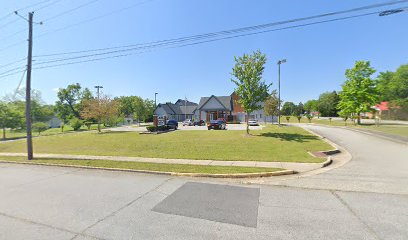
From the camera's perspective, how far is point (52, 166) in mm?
10406

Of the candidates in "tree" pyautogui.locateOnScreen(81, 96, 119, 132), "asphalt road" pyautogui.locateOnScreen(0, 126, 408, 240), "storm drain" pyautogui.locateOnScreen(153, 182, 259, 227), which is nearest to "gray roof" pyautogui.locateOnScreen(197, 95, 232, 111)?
"tree" pyautogui.locateOnScreen(81, 96, 119, 132)

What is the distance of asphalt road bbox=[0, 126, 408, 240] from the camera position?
12.4ft

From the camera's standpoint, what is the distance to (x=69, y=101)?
7250cm

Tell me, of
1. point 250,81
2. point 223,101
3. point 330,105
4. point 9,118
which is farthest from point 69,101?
point 330,105

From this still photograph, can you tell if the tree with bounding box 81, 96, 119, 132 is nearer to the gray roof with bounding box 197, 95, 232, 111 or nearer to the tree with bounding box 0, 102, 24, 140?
the tree with bounding box 0, 102, 24, 140

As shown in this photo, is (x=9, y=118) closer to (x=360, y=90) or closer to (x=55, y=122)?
(x=55, y=122)

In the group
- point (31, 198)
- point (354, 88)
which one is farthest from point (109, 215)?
point (354, 88)

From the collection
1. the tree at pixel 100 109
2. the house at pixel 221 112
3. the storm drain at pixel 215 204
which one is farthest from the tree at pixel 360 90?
the tree at pixel 100 109

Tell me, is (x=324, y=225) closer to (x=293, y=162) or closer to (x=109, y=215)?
(x=109, y=215)

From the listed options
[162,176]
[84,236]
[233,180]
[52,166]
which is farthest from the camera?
[52,166]

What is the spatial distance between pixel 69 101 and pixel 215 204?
8500 centimetres

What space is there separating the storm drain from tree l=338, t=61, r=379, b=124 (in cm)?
3866

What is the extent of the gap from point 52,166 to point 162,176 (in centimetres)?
702

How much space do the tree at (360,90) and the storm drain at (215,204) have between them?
127 feet
